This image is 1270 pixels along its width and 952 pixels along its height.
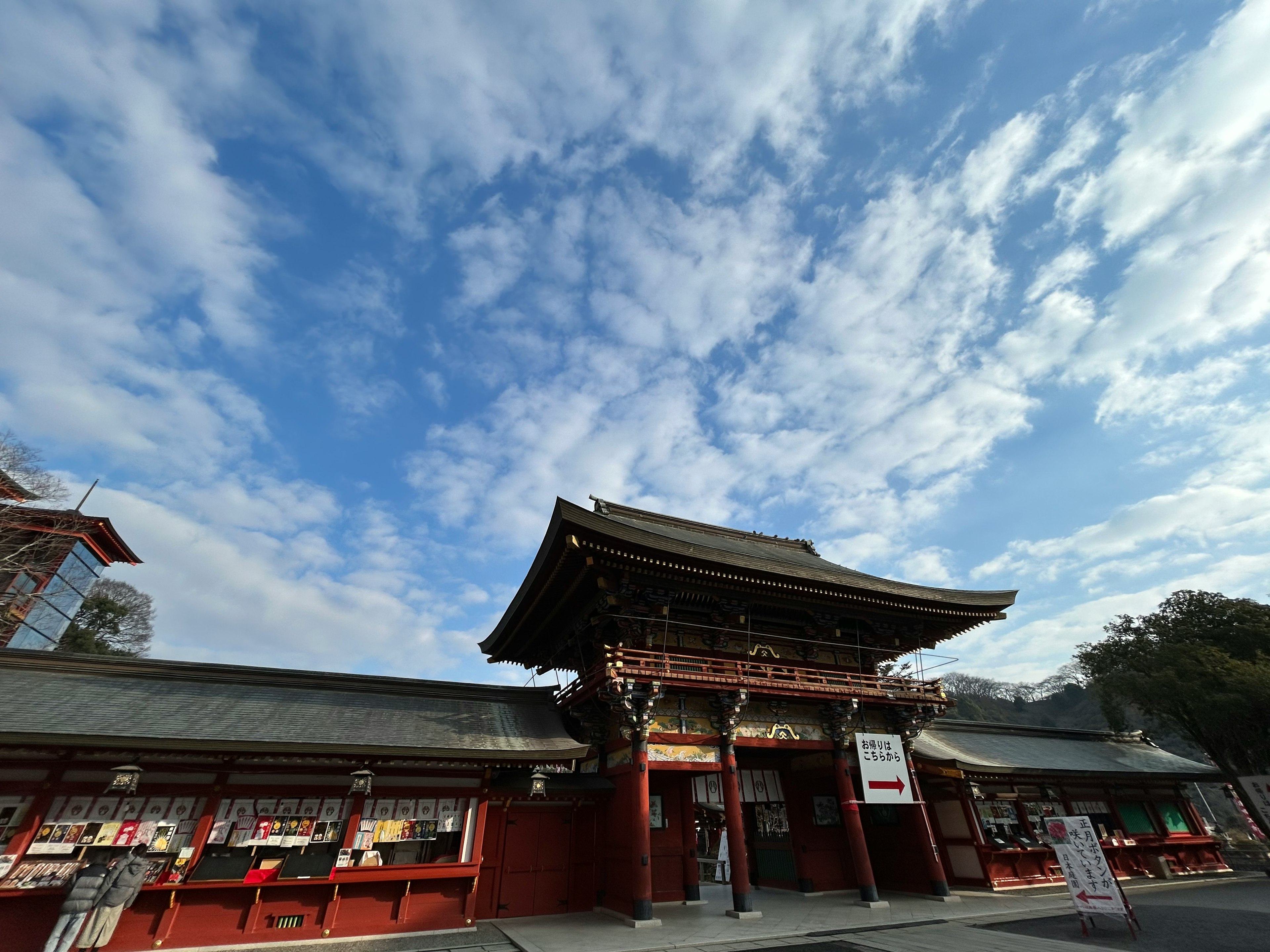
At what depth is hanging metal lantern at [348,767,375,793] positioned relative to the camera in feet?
38.0

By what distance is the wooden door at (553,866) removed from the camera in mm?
14008

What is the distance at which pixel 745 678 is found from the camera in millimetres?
14789

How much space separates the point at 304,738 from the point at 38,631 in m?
30.7

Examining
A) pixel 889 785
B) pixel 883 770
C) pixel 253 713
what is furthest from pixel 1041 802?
pixel 253 713

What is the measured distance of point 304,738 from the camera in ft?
37.5

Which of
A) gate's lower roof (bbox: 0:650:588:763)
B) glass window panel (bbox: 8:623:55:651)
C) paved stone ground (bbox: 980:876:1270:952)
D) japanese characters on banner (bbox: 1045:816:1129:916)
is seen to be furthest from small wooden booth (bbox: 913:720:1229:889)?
glass window panel (bbox: 8:623:55:651)

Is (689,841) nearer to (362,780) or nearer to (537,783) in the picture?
(537,783)

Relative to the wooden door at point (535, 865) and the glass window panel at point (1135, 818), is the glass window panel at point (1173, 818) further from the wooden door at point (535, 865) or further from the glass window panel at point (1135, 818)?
the wooden door at point (535, 865)

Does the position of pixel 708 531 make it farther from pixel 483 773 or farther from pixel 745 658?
pixel 483 773

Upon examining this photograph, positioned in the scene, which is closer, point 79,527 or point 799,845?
point 799,845

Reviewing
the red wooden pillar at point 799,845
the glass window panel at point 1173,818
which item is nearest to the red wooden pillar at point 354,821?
the red wooden pillar at point 799,845

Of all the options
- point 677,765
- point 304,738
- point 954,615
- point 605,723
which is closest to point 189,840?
point 304,738

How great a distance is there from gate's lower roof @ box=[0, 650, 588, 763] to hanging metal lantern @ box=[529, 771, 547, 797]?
66 centimetres

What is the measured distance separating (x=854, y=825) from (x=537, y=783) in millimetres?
9137
